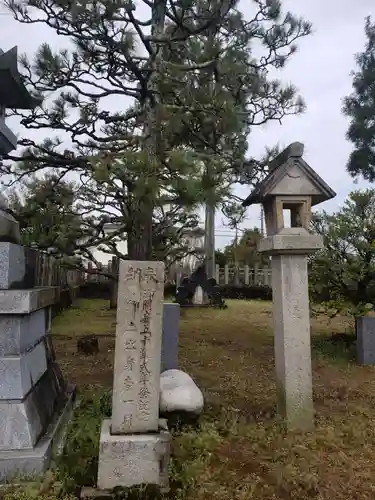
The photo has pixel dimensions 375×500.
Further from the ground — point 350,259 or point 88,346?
point 350,259

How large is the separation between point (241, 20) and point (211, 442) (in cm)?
515

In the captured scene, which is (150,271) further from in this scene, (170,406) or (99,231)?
(99,231)

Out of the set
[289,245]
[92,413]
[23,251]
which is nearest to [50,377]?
[92,413]

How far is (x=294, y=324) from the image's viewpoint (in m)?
4.06

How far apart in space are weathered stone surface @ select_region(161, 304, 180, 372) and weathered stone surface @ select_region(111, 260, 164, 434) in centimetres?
211

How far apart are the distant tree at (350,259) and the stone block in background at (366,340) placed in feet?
1.06

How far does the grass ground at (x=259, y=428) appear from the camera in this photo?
116 inches


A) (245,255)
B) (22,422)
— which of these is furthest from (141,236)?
(245,255)

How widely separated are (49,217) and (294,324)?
3851mm

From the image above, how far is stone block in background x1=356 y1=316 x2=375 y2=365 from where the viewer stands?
639cm

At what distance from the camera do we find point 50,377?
4031 mm

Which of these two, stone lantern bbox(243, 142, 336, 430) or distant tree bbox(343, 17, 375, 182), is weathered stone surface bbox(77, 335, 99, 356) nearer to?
stone lantern bbox(243, 142, 336, 430)

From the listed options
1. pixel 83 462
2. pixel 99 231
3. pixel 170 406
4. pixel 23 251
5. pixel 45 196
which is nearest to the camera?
pixel 83 462

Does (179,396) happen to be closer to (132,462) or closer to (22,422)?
(132,462)
